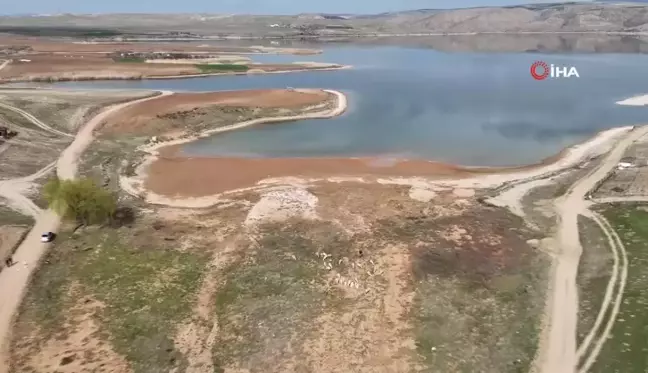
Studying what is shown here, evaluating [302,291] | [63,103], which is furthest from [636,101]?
[63,103]

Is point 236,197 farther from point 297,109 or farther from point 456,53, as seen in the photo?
point 456,53

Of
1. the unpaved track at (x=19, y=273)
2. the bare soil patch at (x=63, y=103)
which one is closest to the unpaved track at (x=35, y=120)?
the bare soil patch at (x=63, y=103)

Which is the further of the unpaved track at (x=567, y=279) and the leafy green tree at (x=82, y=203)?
the leafy green tree at (x=82, y=203)

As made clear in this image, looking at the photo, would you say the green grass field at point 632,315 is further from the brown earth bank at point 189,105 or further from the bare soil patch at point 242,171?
the brown earth bank at point 189,105

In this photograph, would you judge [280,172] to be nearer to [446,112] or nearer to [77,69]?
[446,112]

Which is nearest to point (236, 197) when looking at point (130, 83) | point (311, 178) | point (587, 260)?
point (311, 178)

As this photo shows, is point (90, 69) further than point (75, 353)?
Yes
